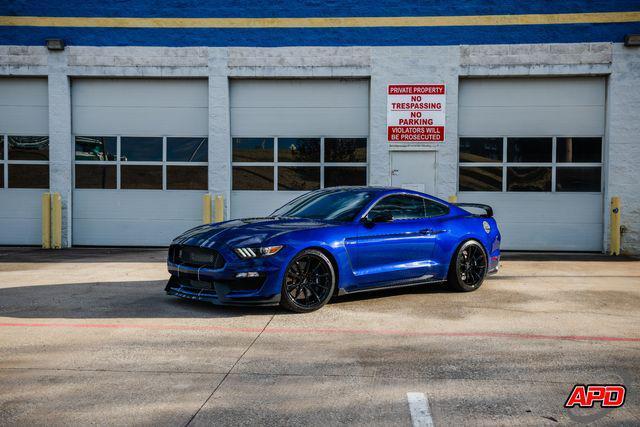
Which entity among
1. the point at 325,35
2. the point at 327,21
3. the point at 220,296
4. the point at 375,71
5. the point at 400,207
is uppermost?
the point at 327,21

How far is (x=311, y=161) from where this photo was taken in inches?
648

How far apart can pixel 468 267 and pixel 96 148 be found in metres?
10.9

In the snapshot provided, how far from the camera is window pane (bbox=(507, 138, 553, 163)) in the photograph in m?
16.1

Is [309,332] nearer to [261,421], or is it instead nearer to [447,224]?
[261,421]

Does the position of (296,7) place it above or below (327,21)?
above

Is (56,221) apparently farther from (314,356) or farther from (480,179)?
(314,356)

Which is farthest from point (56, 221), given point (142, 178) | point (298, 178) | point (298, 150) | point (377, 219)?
point (377, 219)

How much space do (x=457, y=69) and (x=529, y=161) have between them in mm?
2699

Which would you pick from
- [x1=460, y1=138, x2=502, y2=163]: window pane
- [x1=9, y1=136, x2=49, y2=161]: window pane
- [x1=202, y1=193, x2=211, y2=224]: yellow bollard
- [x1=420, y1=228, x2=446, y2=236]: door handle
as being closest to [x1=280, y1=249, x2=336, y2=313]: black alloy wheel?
[x1=420, y1=228, x2=446, y2=236]: door handle

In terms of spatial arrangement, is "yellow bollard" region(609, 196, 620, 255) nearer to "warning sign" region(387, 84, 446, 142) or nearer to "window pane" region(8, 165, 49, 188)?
"warning sign" region(387, 84, 446, 142)

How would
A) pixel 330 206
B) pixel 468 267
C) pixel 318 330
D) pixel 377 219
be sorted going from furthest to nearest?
pixel 468 267, pixel 330 206, pixel 377 219, pixel 318 330

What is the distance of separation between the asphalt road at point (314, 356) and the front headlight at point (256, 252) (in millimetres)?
654

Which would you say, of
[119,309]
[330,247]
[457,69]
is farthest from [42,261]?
[457,69]

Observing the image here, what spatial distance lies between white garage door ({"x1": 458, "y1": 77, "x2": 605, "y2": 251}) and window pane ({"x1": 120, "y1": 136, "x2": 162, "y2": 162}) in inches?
283
